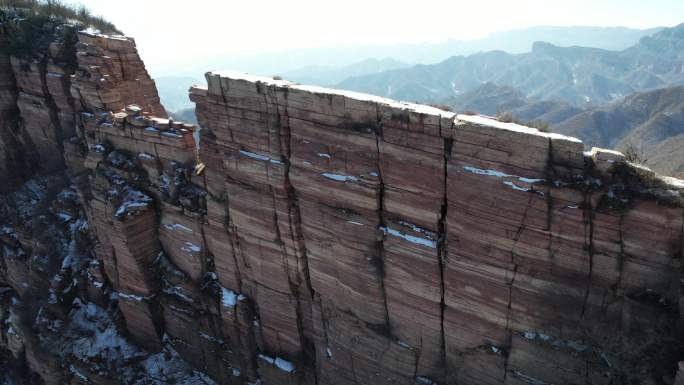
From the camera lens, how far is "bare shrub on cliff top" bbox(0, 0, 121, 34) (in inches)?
1505

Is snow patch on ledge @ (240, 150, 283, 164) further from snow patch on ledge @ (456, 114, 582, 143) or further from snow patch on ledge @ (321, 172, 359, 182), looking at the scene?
snow patch on ledge @ (456, 114, 582, 143)

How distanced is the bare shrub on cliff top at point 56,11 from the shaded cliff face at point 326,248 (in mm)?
6792

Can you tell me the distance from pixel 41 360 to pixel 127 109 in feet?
59.8

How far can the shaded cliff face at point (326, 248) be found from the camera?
15078 mm

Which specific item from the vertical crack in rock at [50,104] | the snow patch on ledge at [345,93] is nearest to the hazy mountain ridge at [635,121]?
the snow patch on ledge at [345,93]

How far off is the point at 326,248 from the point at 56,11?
38.8m

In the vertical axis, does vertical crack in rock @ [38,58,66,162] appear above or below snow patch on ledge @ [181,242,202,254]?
above

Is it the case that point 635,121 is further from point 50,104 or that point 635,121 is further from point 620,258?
point 50,104

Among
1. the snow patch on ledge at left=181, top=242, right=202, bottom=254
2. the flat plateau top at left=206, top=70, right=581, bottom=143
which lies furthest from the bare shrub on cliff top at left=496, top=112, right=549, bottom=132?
the snow patch on ledge at left=181, top=242, right=202, bottom=254

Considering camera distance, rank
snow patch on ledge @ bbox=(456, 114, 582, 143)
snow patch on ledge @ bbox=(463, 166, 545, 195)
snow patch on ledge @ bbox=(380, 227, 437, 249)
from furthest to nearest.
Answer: snow patch on ledge @ bbox=(380, 227, 437, 249) < snow patch on ledge @ bbox=(463, 166, 545, 195) < snow patch on ledge @ bbox=(456, 114, 582, 143)

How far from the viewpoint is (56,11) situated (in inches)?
1633

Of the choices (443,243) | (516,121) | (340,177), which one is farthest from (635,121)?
(340,177)

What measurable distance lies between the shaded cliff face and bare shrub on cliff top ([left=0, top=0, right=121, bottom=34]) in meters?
6.79

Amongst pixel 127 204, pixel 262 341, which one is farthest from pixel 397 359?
pixel 127 204
